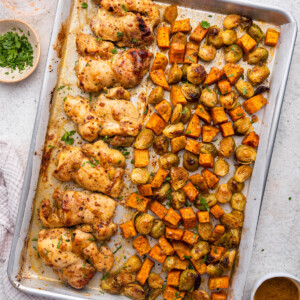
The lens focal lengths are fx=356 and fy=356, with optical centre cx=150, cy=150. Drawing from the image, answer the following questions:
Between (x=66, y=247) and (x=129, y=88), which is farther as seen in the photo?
(x=129, y=88)

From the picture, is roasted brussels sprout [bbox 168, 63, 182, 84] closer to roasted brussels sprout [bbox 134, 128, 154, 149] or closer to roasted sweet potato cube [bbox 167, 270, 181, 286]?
roasted brussels sprout [bbox 134, 128, 154, 149]

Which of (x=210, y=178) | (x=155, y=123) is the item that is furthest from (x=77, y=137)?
(x=210, y=178)

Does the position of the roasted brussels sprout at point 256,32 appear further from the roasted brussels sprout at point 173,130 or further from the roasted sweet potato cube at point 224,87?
the roasted brussels sprout at point 173,130

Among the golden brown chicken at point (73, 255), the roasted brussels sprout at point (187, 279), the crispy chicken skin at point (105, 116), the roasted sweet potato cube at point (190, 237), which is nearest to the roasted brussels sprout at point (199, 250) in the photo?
the roasted sweet potato cube at point (190, 237)

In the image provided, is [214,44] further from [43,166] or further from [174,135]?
[43,166]

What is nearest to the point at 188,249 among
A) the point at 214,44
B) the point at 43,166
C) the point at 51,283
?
the point at 51,283

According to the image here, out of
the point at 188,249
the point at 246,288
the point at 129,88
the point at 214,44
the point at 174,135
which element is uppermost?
the point at 214,44
